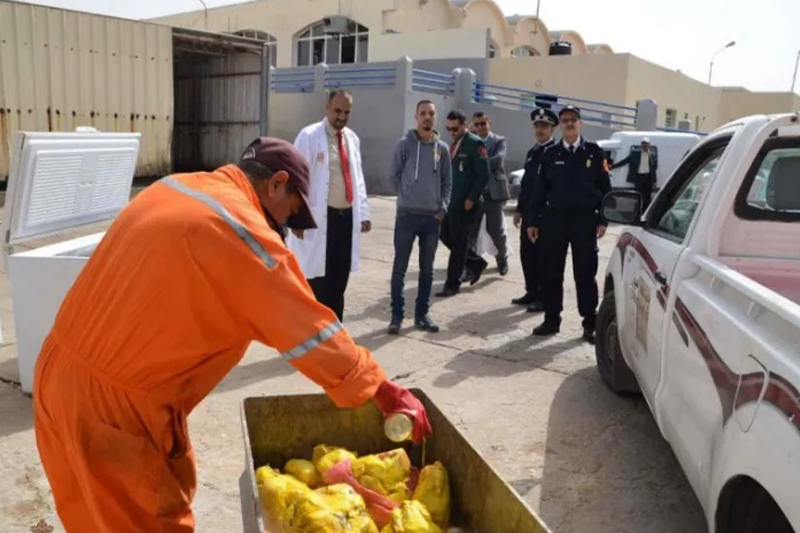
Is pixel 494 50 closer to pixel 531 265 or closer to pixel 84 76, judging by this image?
pixel 84 76

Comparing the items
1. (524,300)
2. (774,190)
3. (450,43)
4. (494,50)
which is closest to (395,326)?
(524,300)

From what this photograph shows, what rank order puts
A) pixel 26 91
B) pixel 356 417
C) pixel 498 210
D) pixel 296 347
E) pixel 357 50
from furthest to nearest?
pixel 357 50
pixel 26 91
pixel 498 210
pixel 356 417
pixel 296 347

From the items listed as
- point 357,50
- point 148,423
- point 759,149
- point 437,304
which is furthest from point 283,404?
point 357,50

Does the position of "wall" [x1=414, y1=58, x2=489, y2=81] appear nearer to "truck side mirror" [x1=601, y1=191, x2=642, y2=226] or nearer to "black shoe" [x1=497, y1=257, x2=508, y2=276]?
"black shoe" [x1=497, y1=257, x2=508, y2=276]

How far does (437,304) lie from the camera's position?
273 inches

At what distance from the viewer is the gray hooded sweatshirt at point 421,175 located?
5.67 metres

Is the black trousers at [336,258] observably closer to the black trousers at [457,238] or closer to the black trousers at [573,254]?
the black trousers at [573,254]

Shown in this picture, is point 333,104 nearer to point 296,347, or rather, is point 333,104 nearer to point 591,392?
point 591,392

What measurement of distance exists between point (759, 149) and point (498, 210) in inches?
185

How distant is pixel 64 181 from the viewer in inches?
174

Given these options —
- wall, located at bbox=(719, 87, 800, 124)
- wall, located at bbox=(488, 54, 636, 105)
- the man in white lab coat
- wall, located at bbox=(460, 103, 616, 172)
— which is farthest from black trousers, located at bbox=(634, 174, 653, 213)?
wall, located at bbox=(719, 87, 800, 124)

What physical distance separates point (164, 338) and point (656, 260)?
8.39 ft

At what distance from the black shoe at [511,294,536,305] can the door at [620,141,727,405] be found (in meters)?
2.58

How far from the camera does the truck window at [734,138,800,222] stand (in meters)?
3.21
